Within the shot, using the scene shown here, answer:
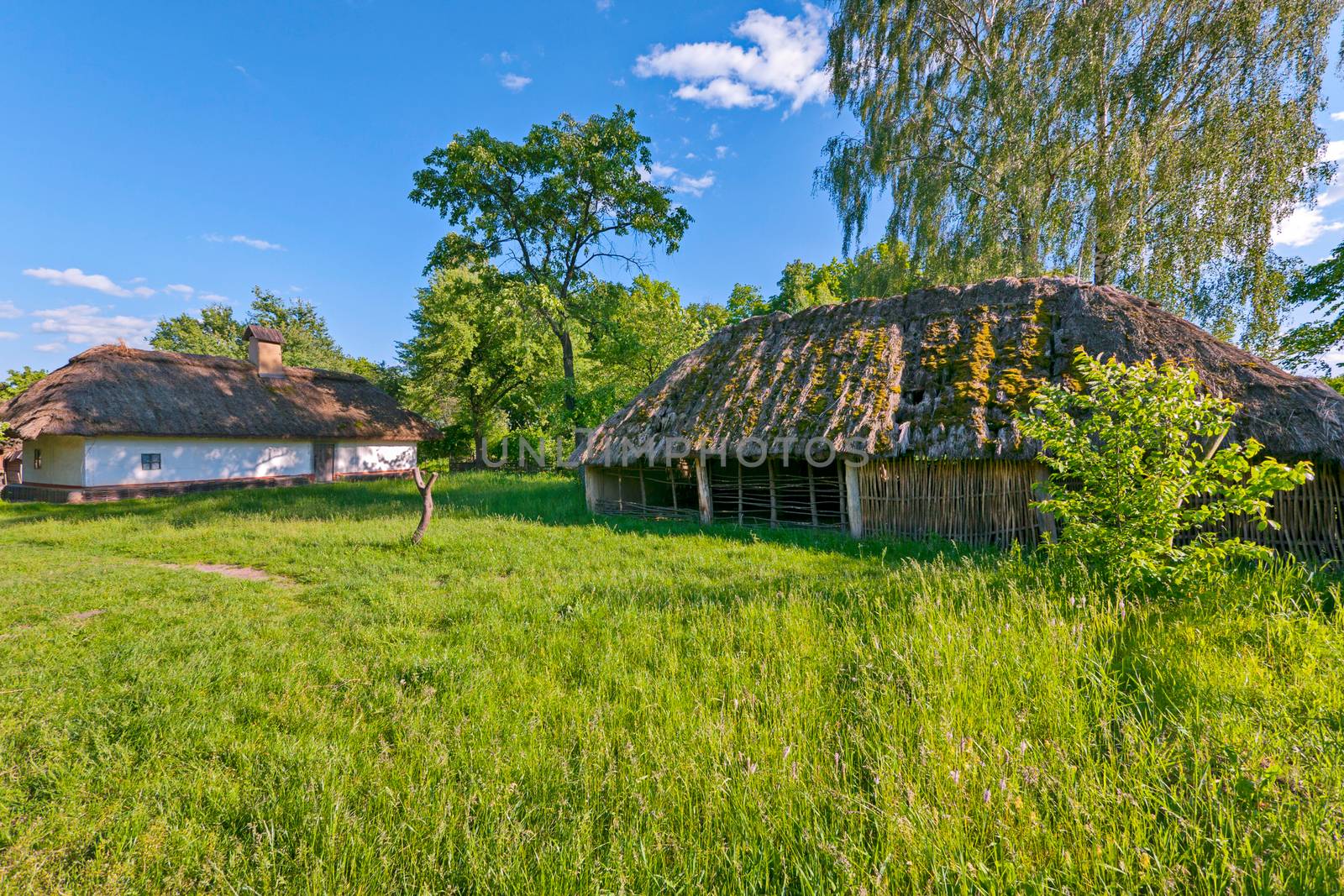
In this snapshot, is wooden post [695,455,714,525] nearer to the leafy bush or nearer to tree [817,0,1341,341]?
the leafy bush

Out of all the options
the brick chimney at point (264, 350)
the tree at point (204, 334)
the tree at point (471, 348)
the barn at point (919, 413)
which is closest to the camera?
the barn at point (919, 413)

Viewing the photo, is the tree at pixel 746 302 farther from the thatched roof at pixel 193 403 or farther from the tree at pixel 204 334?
the tree at pixel 204 334

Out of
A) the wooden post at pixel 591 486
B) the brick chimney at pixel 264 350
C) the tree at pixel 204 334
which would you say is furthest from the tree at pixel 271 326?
the wooden post at pixel 591 486

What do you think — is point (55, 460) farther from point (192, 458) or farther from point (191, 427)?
point (191, 427)

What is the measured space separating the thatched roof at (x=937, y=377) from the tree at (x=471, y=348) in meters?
11.6

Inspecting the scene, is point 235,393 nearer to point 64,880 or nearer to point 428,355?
point 428,355

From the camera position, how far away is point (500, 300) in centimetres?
1950

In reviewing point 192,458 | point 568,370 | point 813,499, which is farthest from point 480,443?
point 813,499

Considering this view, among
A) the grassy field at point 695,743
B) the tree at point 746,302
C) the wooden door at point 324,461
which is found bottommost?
the grassy field at point 695,743

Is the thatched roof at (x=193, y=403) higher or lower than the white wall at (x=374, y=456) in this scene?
higher

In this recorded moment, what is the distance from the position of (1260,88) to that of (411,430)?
28359 mm

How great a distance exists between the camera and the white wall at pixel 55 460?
51.8 ft

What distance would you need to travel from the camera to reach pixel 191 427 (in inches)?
685

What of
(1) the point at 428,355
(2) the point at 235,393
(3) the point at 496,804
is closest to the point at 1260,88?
(3) the point at 496,804
